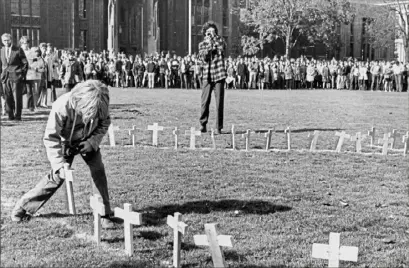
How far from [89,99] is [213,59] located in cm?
786

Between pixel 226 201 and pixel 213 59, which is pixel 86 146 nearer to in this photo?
pixel 226 201

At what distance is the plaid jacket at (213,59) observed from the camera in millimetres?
12906

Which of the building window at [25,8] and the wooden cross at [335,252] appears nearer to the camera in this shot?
the wooden cross at [335,252]

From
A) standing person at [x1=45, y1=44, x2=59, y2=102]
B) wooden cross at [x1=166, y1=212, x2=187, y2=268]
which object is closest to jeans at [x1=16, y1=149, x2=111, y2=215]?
wooden cross at [x1=166, y1=212, x2=187, y2=268]

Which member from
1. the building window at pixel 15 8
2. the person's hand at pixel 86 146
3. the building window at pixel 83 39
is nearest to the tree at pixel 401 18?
the building window at pixel 83 39

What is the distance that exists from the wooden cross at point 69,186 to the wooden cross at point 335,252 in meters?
2.29

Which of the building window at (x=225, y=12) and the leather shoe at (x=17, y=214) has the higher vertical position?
the building window at (x=225, y=12)

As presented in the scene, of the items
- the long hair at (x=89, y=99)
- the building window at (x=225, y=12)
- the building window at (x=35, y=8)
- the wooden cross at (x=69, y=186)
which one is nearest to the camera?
the long hair at (x=89, y=99)

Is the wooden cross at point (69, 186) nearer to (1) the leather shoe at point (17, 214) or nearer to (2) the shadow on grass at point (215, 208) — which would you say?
(1) the leather shoe at point (17, 214)

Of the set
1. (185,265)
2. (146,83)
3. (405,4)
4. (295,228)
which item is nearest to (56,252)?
(185,265)

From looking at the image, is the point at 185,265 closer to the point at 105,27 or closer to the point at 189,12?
the point at 105,27

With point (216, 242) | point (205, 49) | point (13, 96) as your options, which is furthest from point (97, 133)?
point (13, 96)

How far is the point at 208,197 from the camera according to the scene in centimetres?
741

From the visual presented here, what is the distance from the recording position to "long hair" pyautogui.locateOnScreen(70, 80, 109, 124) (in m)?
5.36
